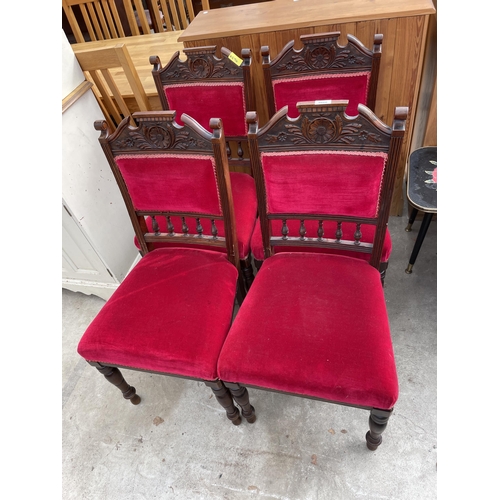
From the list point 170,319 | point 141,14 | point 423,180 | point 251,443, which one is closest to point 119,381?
point 170,319

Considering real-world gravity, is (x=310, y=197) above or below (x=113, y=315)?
above

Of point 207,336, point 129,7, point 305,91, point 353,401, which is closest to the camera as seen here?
point 353,401

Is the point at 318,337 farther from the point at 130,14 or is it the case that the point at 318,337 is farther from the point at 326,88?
the point at 130,14

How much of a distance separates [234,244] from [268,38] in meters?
1.00

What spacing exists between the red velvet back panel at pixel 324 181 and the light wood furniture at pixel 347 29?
0.81m

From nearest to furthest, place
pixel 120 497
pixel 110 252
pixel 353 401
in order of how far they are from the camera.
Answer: pixel 353 401 < pixel 120 497 < pixel 110 252

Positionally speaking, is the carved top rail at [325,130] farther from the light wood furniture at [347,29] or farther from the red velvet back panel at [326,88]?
the light wood furniture at [347,29]

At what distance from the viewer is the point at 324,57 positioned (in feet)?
4.32

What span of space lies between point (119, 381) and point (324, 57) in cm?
146

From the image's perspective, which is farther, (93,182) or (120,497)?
(93,182)

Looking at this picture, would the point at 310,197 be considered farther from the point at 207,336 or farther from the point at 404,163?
the point at 404,163

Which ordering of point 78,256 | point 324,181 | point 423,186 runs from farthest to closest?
1. point 78,256
2. point 423,186
3. point 324,181
